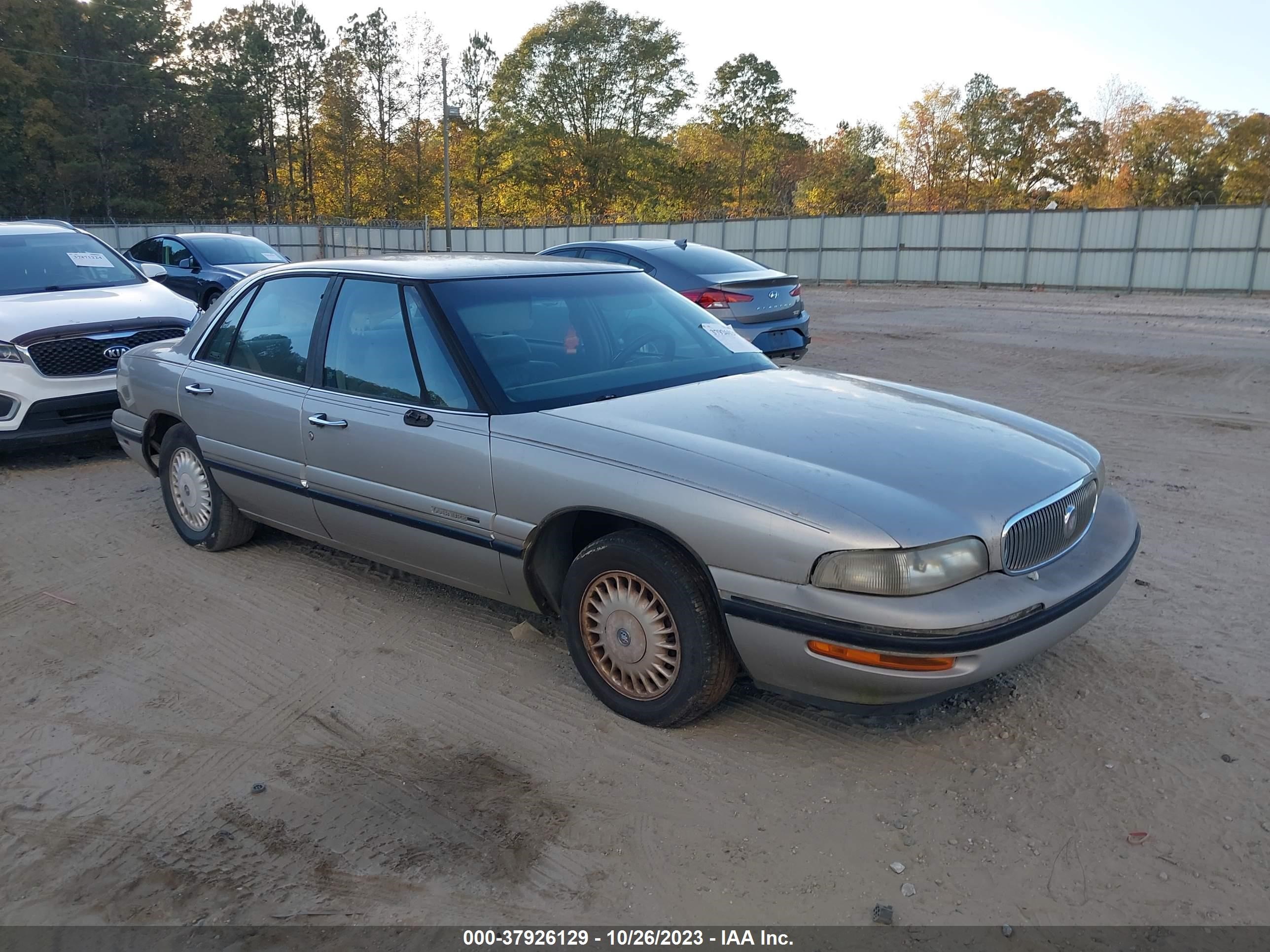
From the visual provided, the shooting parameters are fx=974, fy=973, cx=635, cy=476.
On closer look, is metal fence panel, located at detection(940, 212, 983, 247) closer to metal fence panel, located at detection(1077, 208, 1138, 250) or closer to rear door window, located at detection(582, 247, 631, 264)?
metal fence panel, located at detection(1077, 208, 1138, 250)

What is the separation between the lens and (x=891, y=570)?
2859mm

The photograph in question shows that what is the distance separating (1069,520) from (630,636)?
5.20 ft

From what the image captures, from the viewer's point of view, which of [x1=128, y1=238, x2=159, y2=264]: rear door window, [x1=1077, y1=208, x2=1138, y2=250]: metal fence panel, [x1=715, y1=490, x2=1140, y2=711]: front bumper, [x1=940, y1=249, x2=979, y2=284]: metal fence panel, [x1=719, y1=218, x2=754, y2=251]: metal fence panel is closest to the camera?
[x1=715, y1=490, x2=1140, y2=711]: front bumper

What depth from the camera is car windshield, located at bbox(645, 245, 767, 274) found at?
9930mm

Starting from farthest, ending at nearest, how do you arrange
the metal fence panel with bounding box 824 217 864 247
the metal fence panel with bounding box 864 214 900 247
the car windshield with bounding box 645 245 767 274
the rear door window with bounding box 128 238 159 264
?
the metal fence panel with bounding box 824 217 864 247
the metal fence panel with bounding box 864 214 900 247
the rear door window with bounding box 128 238 159 264
the car windshield with bounding box 645 245 767 274

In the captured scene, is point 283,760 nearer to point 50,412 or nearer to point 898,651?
point 898,651

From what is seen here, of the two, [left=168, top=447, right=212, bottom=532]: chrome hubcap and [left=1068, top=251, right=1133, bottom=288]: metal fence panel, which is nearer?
[left=168, top=447, right=212, bottom=532]: chrome hubcap

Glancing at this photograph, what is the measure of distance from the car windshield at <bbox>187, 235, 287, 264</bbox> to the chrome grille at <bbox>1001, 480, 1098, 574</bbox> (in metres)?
14.4

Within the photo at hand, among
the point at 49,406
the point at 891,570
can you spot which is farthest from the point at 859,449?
the point at 49,406

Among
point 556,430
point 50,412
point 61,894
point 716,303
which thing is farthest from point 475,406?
point 716,303

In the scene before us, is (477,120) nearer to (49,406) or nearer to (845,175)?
(845,175)

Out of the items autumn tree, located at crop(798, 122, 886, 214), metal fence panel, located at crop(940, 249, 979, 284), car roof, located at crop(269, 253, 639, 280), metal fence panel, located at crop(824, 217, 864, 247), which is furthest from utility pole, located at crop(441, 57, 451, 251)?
car roof, located at crop(269, 253, 639, 280)

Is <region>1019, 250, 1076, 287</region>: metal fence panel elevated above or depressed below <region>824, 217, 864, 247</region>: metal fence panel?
below

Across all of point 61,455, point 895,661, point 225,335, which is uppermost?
point 225,335
